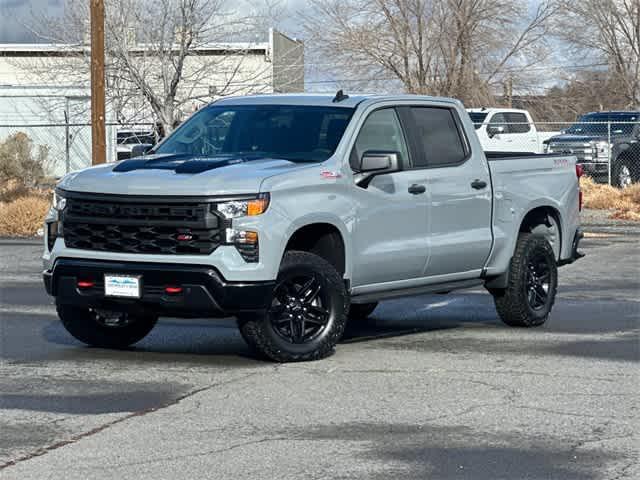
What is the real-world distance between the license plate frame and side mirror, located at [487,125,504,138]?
24433 mm

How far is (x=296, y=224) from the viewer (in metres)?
9.86

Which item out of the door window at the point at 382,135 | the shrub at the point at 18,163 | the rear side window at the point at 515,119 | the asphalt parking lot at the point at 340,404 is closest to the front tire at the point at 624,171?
the rear side window at the point at 515,119

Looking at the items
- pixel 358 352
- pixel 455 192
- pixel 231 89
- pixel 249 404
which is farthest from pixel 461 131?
pixel 231 89

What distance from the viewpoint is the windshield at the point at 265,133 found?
10680 mm

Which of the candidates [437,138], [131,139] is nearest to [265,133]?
[437,138]

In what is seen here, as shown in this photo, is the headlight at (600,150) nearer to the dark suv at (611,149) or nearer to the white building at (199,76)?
the dark suv at (611,149)

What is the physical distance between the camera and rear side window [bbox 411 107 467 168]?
11.3 meters

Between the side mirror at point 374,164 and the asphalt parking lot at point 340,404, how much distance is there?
1.38m

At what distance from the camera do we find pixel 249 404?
331 inches

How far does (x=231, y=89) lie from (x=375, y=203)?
21.2 metres

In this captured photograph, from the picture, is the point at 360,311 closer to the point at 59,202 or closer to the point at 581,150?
the point at 59,202

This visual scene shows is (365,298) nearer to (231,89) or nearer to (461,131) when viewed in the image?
(461,131)

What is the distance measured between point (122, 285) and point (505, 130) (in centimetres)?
2617

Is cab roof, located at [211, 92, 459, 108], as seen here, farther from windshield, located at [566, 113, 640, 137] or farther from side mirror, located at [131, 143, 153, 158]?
windshield, located at [566, 113, 640, 137]
